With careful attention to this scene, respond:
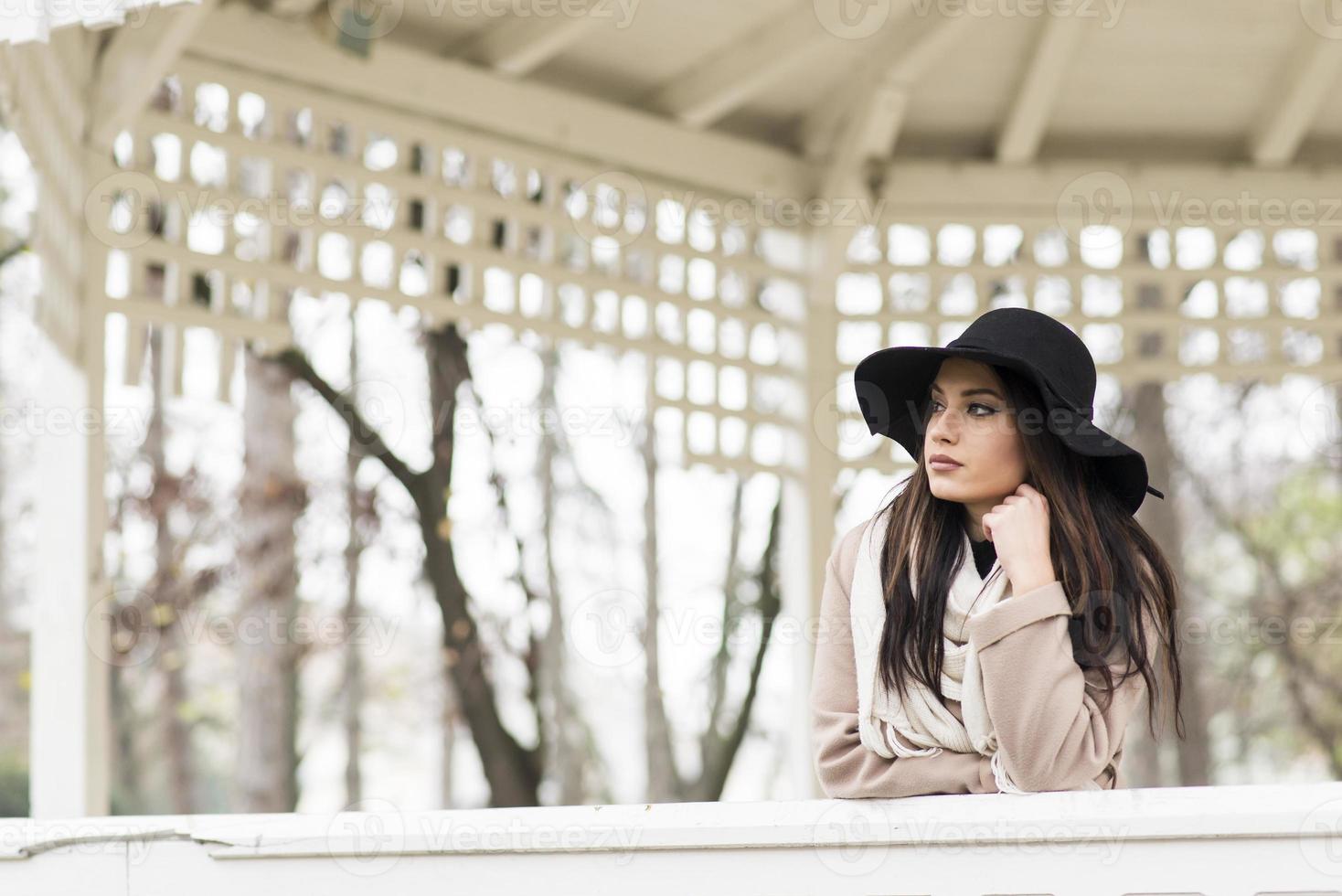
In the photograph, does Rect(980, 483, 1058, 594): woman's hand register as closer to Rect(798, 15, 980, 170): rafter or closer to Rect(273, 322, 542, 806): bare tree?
Rect(798, 15, 980, 170): rafter

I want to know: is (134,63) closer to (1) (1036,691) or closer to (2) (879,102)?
(2) (879,102)

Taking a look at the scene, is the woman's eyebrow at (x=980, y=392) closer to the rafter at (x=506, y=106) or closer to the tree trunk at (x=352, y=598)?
the rafter at (x=506, y=106)

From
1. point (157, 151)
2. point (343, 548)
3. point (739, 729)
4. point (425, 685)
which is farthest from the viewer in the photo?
point (425, 685)

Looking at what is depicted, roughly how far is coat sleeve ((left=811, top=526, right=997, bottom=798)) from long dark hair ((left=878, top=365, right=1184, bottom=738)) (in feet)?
0.31

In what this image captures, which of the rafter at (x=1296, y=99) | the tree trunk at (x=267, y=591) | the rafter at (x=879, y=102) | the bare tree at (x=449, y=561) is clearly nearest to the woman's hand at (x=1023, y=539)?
the rafter at (x=879, y=102)

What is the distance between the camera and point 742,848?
73.0 inches

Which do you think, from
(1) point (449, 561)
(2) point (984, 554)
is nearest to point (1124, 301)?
(2) point (984, 554)

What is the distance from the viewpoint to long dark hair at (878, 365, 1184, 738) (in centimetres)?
204

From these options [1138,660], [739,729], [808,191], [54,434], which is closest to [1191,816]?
[1138,660]

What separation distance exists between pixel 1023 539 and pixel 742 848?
545mm

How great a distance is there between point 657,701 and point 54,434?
6.62 metres

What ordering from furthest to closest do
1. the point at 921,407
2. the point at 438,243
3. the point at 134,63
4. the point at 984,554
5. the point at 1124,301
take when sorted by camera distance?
1. the point at 1124,301
2. the point at 438,243
3. the point at 134,63
4. the point at 921,407
5. the point at 984,554

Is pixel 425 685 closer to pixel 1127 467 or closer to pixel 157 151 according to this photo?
pixel 157 151

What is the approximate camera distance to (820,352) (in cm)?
515
